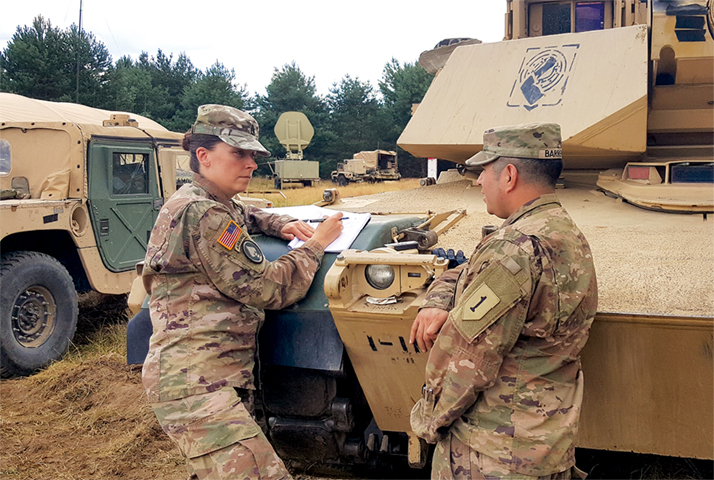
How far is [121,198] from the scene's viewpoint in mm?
6852

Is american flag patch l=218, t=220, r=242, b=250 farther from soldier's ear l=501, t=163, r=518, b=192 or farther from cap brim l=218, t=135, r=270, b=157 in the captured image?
soldier's ear l=501, t=163, r=518, b=192

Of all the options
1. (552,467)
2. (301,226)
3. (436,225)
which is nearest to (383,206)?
(436,225)

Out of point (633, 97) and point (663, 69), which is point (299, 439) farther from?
point (663, 69)

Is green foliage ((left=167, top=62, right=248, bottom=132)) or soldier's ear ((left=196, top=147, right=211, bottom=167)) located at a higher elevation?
green foliage ((left=167, top=62, right=248, bottom=132))

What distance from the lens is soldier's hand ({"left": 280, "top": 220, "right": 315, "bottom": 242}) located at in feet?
9.70

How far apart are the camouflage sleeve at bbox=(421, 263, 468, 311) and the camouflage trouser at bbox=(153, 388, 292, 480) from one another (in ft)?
2.45

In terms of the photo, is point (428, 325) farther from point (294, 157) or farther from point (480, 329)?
point (294, 157)

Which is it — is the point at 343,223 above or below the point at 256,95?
below

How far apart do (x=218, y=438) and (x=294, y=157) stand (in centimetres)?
2466

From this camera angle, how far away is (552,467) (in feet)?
6.35

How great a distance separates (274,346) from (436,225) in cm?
125

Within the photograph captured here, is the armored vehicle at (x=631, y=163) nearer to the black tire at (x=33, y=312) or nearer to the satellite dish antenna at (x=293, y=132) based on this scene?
the black tire at (x=33, y=312)

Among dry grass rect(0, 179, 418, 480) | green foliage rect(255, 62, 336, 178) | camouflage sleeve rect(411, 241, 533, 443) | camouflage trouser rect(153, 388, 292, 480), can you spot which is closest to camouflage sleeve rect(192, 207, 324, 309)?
camouflage trouser rect(153, 388, 292, 480)

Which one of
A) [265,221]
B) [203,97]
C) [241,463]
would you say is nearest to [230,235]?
[265,221]
